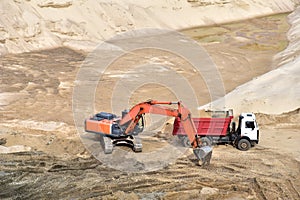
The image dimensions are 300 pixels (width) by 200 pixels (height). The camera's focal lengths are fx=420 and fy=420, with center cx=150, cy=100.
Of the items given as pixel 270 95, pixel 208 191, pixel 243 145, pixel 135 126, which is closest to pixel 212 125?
pixel 243 145

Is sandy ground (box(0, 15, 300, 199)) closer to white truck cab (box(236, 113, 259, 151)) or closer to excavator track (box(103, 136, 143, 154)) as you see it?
white truck cab (box(236, 113, 259, 151))

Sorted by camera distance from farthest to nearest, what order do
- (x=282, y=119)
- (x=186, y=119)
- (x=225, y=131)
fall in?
1. (x=282, y=119)
2. (x=225, y=131)
3. (x=186, y=119)

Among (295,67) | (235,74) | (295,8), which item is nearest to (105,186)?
(295,67)

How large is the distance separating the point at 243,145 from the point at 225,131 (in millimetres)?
804

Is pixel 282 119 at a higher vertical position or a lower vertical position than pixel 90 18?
lower

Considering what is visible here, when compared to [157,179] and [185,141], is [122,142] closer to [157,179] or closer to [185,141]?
[185,141]

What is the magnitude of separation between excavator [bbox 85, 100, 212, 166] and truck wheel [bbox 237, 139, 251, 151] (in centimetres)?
155

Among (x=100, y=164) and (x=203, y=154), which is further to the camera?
(x=100, y=164)

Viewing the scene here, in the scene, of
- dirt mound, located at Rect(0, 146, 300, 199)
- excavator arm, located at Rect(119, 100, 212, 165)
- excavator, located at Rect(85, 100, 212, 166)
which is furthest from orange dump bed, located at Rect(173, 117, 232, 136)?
excavator arm, located at Rect(119, 100, 212, 165)

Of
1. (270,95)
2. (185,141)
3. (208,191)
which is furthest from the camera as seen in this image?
→ (270,95)

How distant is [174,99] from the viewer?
78.2 feet

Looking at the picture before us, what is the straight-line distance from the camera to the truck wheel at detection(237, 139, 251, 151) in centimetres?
1502

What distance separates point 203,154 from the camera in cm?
1340

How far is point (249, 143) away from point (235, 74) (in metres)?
15.5
